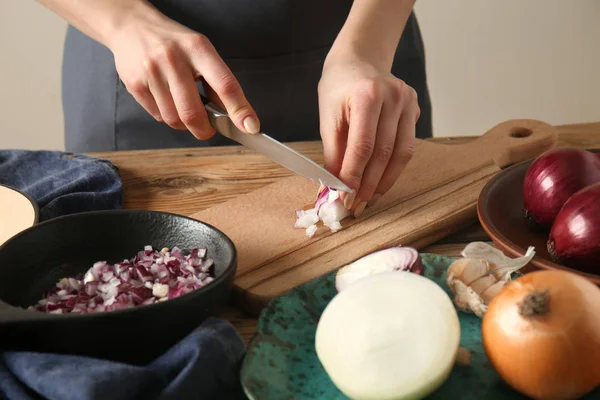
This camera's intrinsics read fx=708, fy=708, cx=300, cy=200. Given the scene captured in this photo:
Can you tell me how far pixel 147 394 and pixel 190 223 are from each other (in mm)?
271

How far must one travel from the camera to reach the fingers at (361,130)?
998mm

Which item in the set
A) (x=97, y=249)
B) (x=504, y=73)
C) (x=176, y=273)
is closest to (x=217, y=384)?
(x=176, y=273)

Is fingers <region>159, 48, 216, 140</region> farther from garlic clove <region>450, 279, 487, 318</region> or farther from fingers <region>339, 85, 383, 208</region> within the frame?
garlic clove <region>450, 279, 487, 318</region>

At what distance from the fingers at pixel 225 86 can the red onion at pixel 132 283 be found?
0.68ft

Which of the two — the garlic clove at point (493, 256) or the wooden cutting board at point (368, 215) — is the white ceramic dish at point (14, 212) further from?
the garlic clove at point (493, 256)

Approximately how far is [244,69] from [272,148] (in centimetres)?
47

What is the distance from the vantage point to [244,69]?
4.62 feet

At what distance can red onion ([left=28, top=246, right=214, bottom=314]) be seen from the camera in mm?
741

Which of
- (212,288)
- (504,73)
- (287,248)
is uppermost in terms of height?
(212,288)

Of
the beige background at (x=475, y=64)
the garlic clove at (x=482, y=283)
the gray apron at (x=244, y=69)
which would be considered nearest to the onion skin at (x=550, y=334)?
the garlic clove at (x=482, y=283)

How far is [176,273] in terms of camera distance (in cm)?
80

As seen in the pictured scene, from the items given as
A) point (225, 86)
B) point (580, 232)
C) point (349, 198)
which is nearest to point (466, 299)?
point (580, 232)

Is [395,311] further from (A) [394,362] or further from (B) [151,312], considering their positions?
(B) [151,312]

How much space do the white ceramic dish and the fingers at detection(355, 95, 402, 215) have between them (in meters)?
0.45
